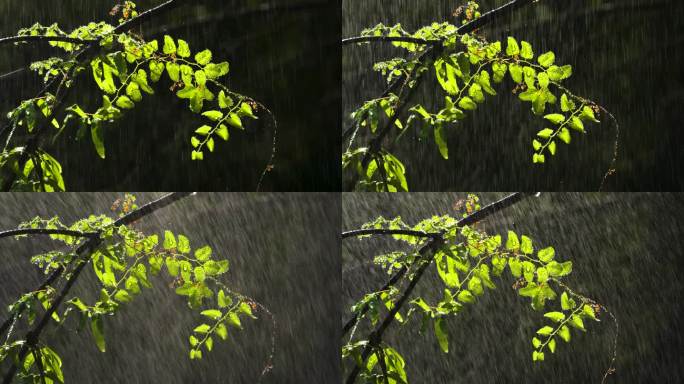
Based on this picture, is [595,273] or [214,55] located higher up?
[214,55]

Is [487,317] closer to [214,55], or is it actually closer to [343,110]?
[343,110]

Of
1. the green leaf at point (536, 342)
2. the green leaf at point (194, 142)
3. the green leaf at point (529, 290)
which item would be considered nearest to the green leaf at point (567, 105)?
the green leaf at point (529, 290)

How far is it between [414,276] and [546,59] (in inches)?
21.2

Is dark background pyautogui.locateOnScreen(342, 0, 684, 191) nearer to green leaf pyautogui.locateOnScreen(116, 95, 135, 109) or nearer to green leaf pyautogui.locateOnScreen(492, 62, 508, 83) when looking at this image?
green leaf pyautogui.locateOnScreen(492, 62, 508, 83)

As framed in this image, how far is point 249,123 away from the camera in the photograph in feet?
5.89

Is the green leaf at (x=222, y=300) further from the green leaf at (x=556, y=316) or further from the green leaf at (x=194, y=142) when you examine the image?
the green leaf at (x=556, y=316)

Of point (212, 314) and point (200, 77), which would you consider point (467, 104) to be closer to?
point (200, 77)

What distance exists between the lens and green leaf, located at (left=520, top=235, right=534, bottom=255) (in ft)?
5.82

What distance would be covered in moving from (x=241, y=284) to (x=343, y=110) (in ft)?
1.41

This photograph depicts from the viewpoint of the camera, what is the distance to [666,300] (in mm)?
1768

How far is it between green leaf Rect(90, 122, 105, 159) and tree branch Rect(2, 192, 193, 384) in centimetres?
14

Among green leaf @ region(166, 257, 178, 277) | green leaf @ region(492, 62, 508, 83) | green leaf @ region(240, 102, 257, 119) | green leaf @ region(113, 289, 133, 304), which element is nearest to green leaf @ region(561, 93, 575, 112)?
green leaf @ region(492, 62, 508, 83)

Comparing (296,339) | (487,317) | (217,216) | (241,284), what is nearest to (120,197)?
(217,216)

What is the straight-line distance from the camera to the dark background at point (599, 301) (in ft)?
5.81
